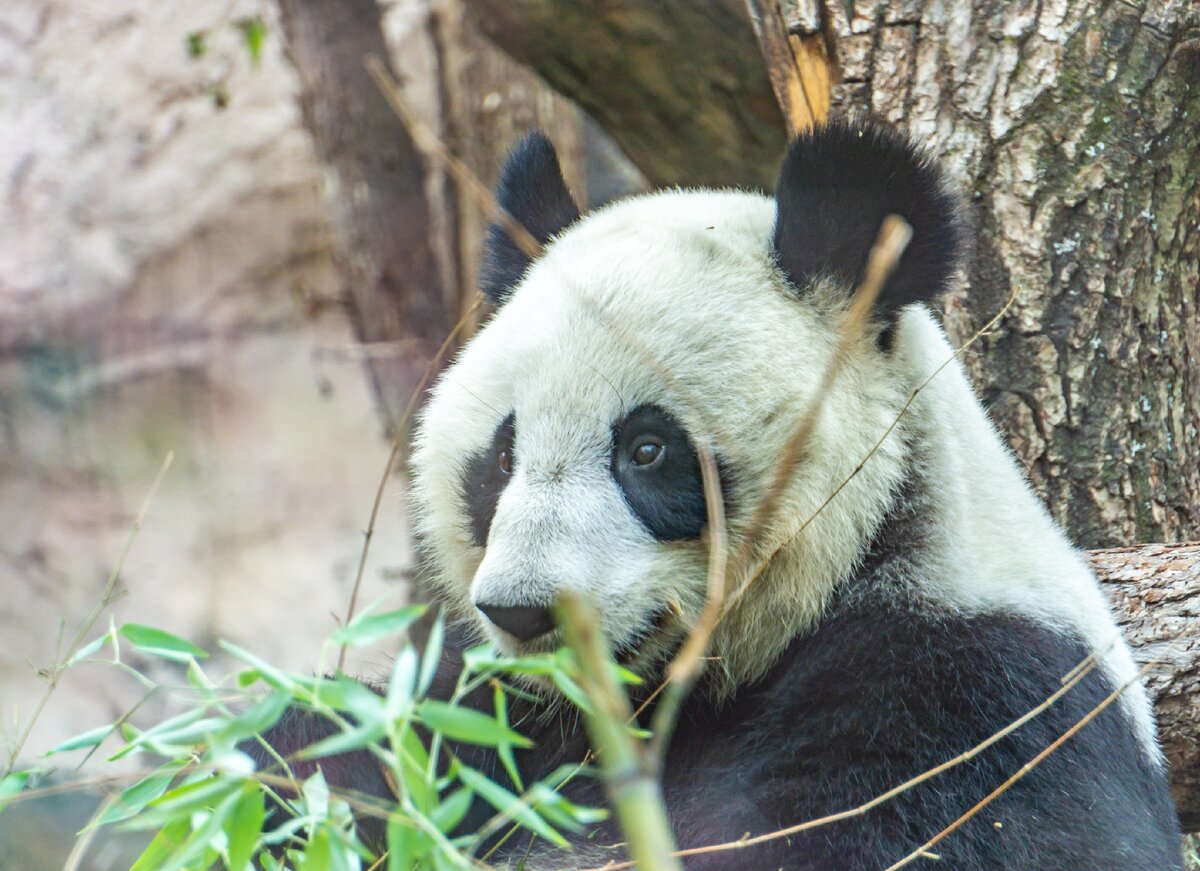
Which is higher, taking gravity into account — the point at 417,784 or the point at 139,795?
the point at 417,784

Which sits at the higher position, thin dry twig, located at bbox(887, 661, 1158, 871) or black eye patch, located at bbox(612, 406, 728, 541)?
black eye patch, located at bbox(612, 406, 728, 541)

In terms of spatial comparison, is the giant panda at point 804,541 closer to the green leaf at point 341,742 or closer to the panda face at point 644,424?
the panda face at point 644,424

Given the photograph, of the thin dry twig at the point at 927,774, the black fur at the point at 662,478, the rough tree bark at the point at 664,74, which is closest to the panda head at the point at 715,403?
the black fur at the point at 662,478

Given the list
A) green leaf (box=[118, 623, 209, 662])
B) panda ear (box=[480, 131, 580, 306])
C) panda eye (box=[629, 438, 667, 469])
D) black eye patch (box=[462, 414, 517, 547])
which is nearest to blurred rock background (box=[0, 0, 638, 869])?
panda ear (box=[480, 131, 580, 306])

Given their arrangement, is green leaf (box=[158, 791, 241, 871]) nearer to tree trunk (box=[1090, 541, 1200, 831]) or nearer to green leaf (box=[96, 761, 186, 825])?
green leaf (box=[96, 761, 186, 825])

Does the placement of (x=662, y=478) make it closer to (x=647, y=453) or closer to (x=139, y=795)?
(x=647, y=453)

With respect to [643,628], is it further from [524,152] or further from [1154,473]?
[1154,473]

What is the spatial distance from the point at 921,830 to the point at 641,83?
125 inches

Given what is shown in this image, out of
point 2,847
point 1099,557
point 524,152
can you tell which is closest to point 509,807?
point 524,152

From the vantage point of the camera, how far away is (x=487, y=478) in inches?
89.5

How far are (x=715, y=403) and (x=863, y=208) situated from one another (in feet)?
1.46

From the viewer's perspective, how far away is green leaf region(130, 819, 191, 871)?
4.98 ft

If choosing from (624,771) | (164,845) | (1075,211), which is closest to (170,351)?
(1075,211)

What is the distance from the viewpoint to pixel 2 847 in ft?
11.2
